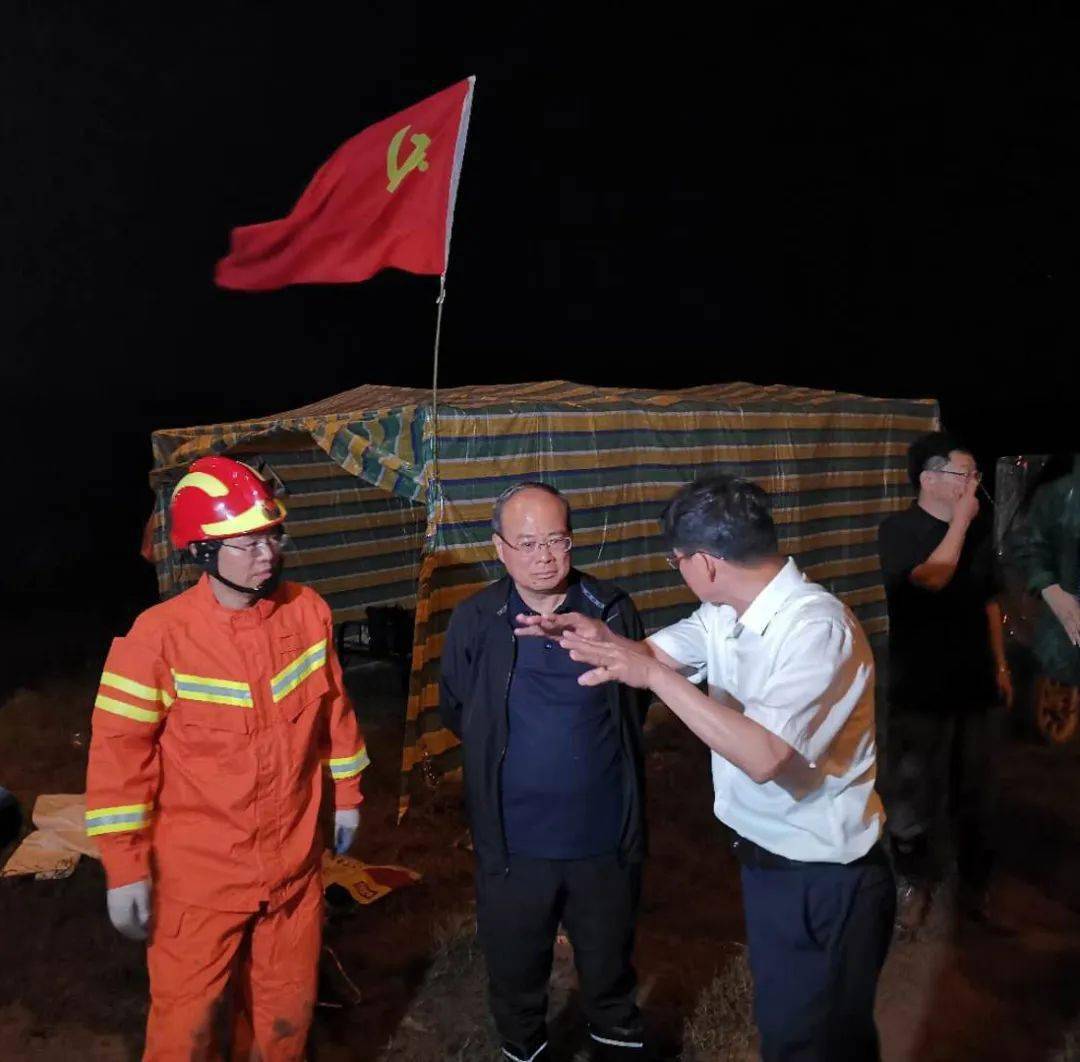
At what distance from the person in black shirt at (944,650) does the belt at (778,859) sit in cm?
178

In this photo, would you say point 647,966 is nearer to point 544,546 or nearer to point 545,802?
point 545,802

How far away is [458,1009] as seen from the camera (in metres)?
3.77

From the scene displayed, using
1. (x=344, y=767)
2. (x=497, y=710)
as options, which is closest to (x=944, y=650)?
(x=497, y=710)

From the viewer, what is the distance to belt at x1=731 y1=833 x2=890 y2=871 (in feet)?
7.06

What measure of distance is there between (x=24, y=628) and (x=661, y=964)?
13.8 meters

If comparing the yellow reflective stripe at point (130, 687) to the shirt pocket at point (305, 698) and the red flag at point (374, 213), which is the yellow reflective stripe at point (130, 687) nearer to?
the shirt pocket at point (305, 698)

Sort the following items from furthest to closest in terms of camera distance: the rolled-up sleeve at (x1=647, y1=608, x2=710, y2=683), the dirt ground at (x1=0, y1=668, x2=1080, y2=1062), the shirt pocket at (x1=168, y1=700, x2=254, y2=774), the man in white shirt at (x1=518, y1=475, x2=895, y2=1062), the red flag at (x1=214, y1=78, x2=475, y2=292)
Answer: the red flag at (x1=214, y1=78, x2=475, y2=292)
the dirt ground at (x1=0, y1=668, x2=1080, y2=1062)
the shirt pocket at (x1=168, y1=700, x2=254, y2=774)
the rolled-up sleeve at (x1=647, y1=608, x2=710, y2=683)
the man in white shirt at (x1=518, y1=475, x2=895, y2=1062)

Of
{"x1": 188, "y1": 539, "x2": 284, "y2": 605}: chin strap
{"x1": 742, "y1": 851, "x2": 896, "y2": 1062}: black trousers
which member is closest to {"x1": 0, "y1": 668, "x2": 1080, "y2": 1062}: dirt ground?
{"x1": 742, "y1": 851, "x2": 896, "y2": 1062}: black trousers

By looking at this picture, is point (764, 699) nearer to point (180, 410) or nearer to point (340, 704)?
point (340, 704)

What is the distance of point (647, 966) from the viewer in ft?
13.4

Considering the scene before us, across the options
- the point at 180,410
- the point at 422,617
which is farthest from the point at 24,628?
the point at 422,617

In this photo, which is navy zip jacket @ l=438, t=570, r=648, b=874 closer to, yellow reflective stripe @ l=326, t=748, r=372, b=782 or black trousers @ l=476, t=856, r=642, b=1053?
black trousers @ l=476, t=856, r=642, b=1053

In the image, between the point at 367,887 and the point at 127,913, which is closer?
the point at 127,913

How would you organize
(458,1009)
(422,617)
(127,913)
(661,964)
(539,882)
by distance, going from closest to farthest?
(127,913)
(539,882)
(458,1009)
(661,964)
(422,617)
